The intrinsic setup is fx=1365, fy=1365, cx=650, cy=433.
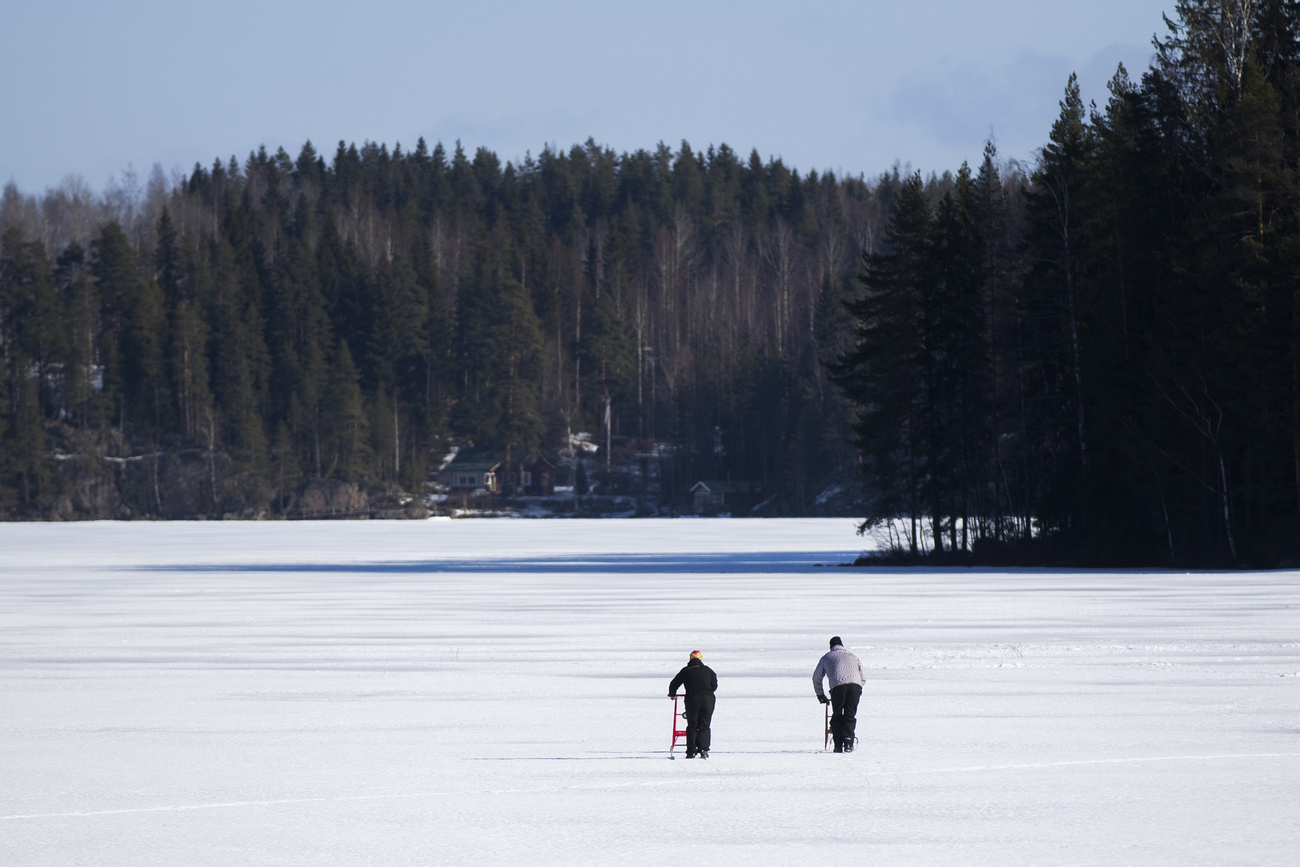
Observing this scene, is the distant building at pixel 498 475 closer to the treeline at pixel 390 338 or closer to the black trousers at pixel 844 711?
the treeline at pixel 390 338

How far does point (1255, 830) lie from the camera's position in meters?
8.56

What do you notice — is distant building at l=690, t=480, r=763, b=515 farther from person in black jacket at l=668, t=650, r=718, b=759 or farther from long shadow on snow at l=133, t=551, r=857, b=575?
person in black jacket at l=668, t=650, r=718, b=759

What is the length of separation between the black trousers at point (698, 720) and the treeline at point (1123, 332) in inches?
1197

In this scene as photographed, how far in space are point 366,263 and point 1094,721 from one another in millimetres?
130755

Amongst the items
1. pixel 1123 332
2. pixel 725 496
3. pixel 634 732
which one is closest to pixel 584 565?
pixel 1123 332

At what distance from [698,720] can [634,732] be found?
1.68 metres

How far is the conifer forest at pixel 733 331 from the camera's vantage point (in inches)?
1570

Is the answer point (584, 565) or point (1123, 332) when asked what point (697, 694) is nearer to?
point (584, 565)

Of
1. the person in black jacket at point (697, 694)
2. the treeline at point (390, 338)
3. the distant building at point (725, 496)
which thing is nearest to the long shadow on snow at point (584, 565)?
the person in black jacket at point (697, 694)

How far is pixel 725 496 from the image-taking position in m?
119

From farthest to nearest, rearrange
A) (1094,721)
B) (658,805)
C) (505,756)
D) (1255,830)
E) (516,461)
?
(516,461)
(1094,721)
(505,756)
(658,805)
(1255,830)

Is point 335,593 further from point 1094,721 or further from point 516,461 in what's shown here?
point 516,461

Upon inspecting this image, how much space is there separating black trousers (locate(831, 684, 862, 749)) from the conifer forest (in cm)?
2987

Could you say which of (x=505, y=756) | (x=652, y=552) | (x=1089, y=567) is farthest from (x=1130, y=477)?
(x=505, y=756)
